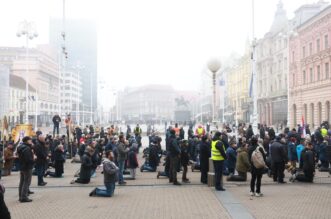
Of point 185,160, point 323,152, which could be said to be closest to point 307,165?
point 323,152

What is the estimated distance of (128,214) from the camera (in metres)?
10.4

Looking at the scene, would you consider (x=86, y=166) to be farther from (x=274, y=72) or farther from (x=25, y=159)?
(x=274, y=72)

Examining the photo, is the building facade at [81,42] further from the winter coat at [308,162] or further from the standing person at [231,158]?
the winter coat at [308,162]

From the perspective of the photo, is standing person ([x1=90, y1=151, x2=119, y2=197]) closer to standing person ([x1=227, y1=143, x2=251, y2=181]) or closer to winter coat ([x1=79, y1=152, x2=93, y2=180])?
winter coat ([x1=79, y1=152, x2=93, y2=180])

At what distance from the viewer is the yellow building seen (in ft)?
260

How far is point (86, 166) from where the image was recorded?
15617 millimetres

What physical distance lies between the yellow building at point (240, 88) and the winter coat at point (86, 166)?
59756 millimetres

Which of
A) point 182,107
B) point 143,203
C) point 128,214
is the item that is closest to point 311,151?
point 143,203

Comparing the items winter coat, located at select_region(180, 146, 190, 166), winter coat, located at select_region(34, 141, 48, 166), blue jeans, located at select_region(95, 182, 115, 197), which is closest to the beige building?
winter coat, located at select_region(180, 146, 190, 166)

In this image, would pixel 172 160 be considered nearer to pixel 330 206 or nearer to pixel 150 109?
pixel 330 206

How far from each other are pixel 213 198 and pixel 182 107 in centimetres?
Answer: 8278

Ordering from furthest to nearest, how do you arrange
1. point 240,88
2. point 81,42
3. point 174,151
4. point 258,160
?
point 81,42
point 240,88
point 174,151
point 258,160

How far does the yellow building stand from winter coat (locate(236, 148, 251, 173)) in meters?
58.9

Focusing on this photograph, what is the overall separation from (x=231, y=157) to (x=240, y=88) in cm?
7213
